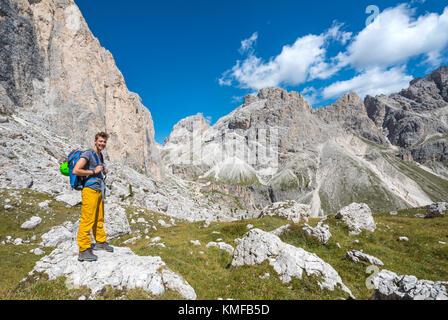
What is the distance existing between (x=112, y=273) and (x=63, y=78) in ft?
378

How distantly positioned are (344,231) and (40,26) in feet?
433

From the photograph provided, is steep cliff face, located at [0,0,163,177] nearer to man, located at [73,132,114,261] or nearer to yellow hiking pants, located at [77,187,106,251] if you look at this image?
man, located at [73,132,114,261]

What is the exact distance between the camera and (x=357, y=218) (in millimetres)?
23625

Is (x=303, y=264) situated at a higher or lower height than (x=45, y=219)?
lower

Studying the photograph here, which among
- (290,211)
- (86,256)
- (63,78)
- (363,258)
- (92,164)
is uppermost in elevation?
(63,78)

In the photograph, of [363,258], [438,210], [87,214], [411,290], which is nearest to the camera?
[411,290]

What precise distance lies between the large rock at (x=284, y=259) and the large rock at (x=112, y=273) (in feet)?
15.7

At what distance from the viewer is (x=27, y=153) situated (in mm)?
48906

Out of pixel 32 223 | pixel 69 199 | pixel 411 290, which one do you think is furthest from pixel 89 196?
pixel 69 199

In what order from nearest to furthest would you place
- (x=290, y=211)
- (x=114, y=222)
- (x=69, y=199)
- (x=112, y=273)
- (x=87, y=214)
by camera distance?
1. (x=112, y=273)
2. (x=87, y=214)
3. (x=114, y=222)
4. (x=290, y=211)
5. (x=69, y=199)

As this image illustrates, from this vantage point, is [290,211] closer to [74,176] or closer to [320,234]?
[320,234]

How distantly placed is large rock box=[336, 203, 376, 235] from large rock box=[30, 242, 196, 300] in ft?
66.4
